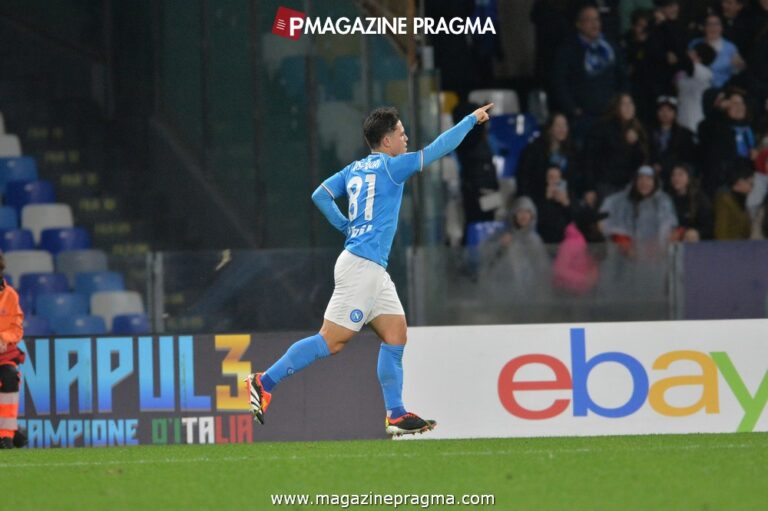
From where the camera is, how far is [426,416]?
36.4 feet

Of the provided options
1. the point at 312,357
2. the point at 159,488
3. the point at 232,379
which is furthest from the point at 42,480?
the point at 232,379

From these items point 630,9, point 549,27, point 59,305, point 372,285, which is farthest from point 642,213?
point 372,285

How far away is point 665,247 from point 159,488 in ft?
17.0

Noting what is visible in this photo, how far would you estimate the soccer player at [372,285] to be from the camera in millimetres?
8938

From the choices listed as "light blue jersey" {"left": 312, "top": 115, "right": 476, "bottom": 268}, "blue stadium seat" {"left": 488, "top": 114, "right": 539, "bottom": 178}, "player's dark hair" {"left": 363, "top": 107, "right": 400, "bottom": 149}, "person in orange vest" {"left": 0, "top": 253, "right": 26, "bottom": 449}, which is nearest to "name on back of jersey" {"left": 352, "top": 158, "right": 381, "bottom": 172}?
"light blue jersey" {"left": 312, "top": 115, "right": 476, "bottom": 268}

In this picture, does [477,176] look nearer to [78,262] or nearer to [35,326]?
[78,262]

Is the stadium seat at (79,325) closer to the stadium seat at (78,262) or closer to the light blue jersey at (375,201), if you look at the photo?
the stadium seat at (78,262)

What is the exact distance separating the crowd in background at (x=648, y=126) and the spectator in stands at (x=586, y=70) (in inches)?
0.5

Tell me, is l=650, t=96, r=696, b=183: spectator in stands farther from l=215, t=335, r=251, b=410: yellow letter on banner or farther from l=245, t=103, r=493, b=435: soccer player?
l=245, t=103, r=493, b=435: soccer player

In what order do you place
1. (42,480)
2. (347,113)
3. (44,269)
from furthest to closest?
(44,269) < (347,113) < (42,480)

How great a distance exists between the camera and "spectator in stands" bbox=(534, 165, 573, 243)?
13242 millimetres

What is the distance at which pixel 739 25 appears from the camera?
50.6ft

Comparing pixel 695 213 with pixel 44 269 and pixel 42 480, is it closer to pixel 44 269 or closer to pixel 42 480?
pixel 44 269

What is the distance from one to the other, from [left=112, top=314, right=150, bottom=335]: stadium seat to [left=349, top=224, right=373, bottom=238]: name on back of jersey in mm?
2918
